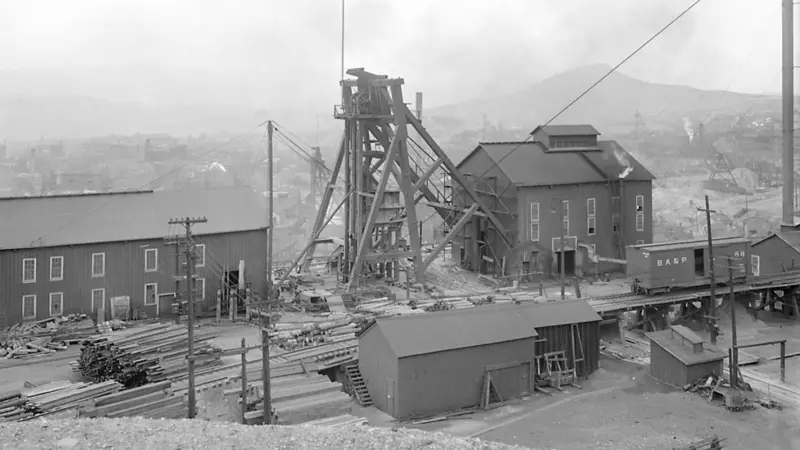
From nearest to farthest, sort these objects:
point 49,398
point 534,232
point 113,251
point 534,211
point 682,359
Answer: point 49,398
point 682,359
point 113,251
point 534,211
point 534,232

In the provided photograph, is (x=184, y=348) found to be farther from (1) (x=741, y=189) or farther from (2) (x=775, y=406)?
(1) (x=741, y=189)

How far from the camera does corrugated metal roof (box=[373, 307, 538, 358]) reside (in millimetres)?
24281

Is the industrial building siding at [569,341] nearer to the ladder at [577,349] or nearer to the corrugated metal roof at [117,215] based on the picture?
the ladder at [577,349]

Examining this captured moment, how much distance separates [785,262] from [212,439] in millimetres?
38306

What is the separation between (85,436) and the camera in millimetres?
12625

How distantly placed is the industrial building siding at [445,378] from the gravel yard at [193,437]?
9.64m

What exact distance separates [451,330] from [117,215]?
17.3 m

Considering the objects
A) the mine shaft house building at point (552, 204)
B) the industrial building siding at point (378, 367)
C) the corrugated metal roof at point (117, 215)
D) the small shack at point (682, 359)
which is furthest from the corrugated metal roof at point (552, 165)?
the industrial building siding at point (378, 367)

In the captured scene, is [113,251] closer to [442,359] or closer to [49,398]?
[49,398]

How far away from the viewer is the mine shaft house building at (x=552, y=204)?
41156mm

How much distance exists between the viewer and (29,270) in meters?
29.8

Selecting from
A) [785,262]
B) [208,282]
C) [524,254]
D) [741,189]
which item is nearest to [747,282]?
[785,262]

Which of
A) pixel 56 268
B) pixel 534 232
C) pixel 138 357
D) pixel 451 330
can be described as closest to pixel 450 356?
pixel 451 330

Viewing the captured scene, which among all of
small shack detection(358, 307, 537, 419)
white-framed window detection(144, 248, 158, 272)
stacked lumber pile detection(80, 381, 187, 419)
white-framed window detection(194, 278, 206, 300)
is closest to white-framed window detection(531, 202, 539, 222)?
small shack detection(358, 307, 537, 419)
